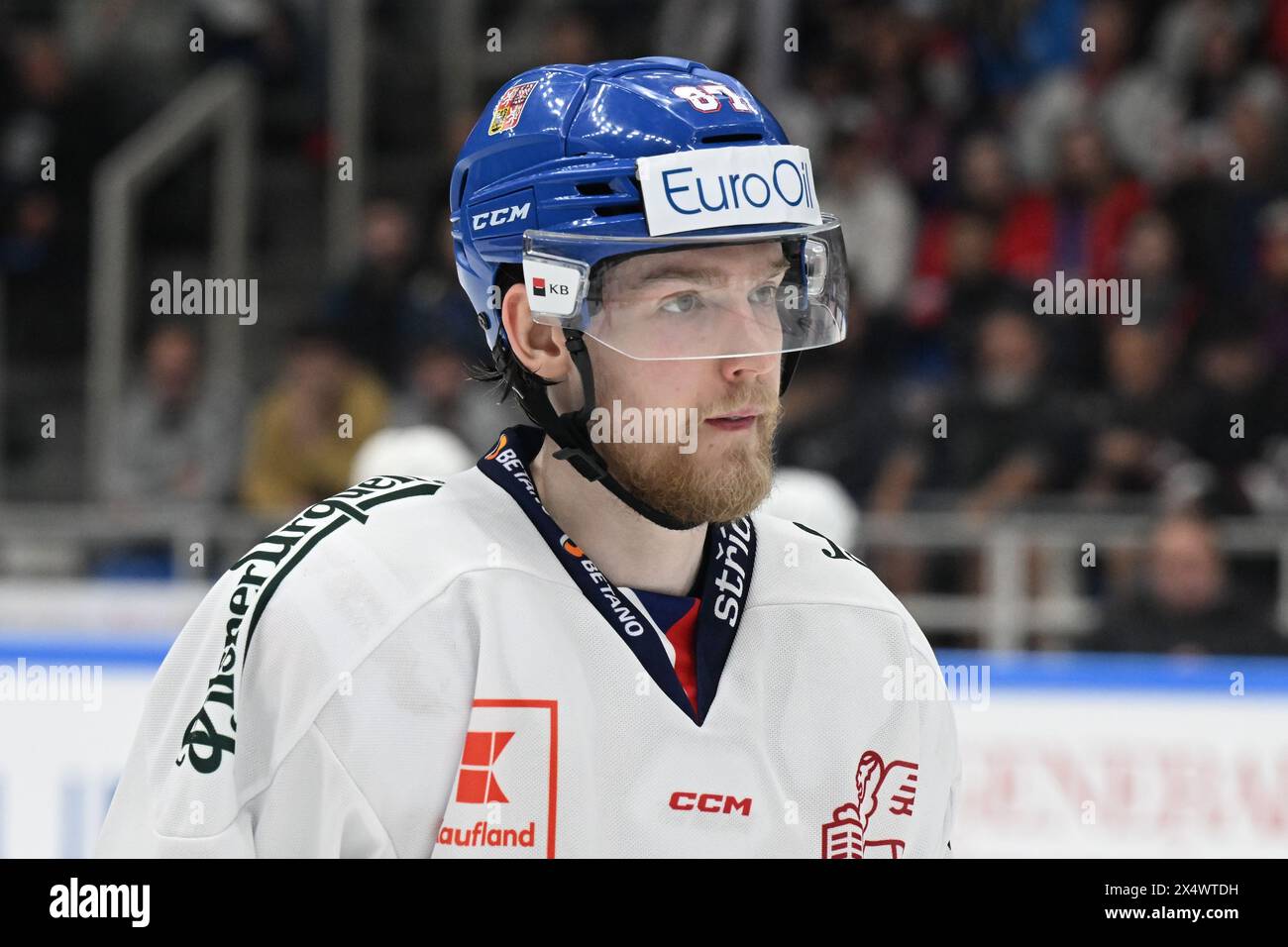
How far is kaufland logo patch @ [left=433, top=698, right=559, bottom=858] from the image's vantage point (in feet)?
5.85

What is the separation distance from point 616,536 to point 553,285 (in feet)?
0.91

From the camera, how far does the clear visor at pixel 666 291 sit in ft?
6.29

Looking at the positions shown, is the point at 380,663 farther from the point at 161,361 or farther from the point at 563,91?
the point at 161,361

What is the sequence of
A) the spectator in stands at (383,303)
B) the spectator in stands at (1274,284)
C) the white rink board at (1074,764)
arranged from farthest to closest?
the spectator in stands at (383,303), the spectator in stands at (1274,284), the white rink board at (1074,764)

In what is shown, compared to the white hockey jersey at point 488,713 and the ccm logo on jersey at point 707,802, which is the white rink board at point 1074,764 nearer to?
the white hockey jersey at point 488,713

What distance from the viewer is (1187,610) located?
17.9 ft

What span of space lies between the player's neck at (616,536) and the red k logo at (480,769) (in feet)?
0.82

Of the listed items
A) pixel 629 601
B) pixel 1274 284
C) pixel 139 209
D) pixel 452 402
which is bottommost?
pixel 629 601
